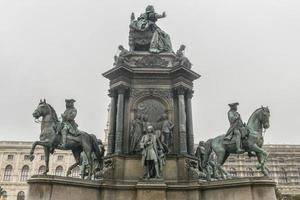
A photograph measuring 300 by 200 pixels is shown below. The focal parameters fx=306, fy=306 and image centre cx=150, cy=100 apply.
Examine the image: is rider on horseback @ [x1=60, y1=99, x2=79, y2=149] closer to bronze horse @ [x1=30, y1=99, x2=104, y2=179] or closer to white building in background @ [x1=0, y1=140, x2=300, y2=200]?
bronze horse @ [x1=30, y1=99, x2=104, y2=179]

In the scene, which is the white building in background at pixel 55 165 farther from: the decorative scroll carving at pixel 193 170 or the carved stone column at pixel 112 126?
the decorative scroll carving at pixel 193 170

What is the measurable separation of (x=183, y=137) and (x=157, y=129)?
44.3 inches

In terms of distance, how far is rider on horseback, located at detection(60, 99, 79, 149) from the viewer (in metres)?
12.0

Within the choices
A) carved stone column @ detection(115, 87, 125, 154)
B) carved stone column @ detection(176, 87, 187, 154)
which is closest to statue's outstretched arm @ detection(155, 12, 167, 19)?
carved stone column @ detection(176, 87, 187, 154)

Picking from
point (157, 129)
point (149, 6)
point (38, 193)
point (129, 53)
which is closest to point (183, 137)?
point (157, 129)

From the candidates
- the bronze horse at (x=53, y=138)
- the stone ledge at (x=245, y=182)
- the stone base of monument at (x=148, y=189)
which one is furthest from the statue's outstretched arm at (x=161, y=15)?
the stone ledge at (x=245, y=182)

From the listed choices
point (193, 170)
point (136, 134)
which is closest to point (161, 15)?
point (136, 134)

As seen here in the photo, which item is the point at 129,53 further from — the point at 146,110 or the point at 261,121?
→ the point at 261,121

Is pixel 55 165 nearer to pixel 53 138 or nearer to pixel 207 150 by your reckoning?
pixel 53 138

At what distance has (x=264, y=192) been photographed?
1001 centimetres

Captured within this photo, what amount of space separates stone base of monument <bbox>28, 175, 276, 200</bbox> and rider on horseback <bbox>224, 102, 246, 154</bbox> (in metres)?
1.74

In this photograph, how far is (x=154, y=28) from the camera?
15531 mm

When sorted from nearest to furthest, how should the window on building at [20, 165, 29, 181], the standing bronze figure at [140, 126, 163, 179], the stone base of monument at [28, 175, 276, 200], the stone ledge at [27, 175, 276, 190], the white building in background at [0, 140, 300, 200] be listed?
the stone base of monument at [28, 175, 276, 200] → the stone ledge at [27, 175, 276, 190] → the standing bronze figure at [140, 126, 163, 179] → the white building in background at [0, 140, 300, 200] → the window on building at [20, 165, 29, 181]

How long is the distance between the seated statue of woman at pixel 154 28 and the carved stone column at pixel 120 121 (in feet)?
9.01
